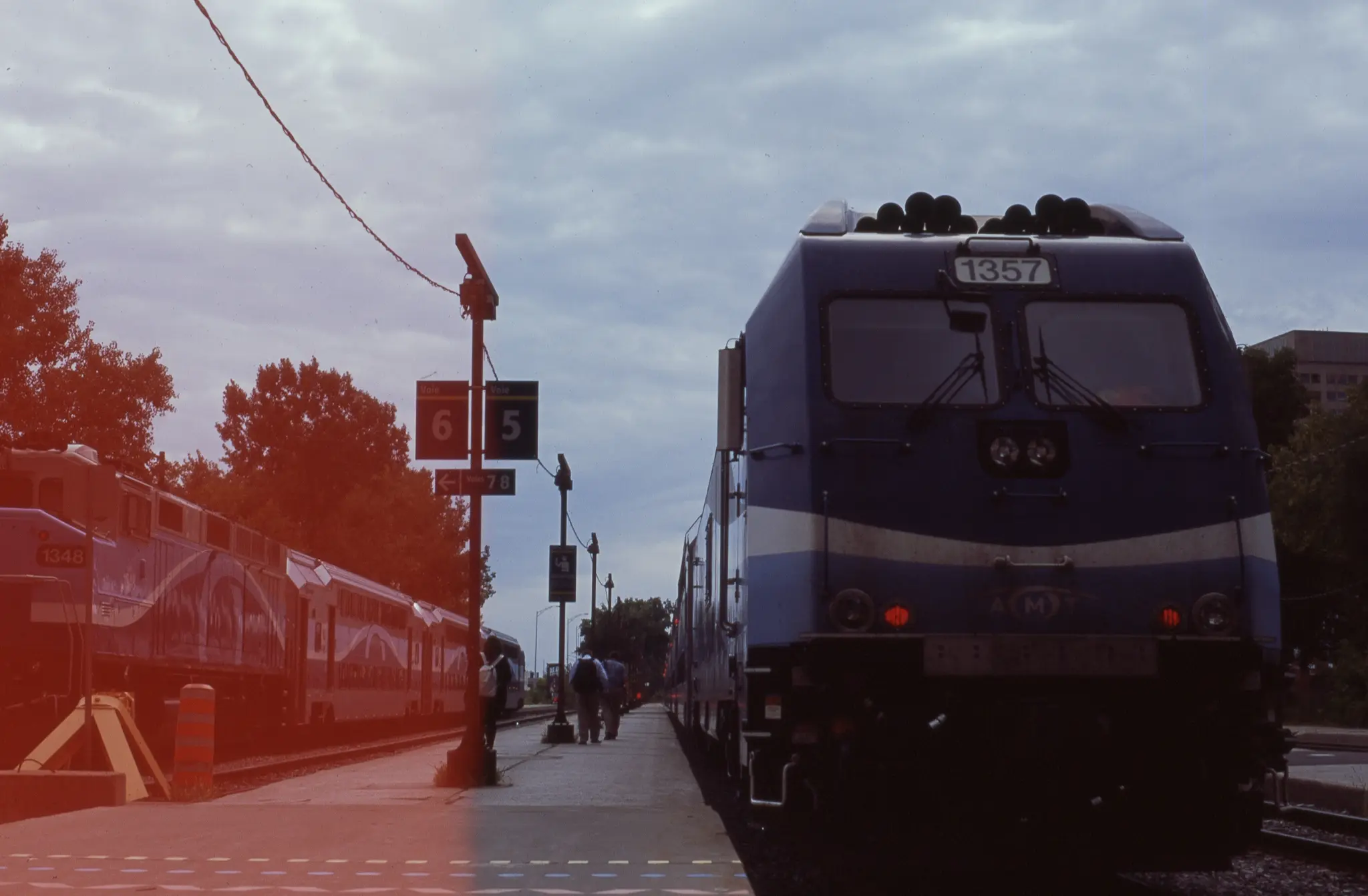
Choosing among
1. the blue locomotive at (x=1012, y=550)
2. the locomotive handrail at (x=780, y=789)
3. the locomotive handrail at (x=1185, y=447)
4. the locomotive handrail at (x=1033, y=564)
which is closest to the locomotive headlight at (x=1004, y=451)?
the blue locomotive at (x=1012, y=550)

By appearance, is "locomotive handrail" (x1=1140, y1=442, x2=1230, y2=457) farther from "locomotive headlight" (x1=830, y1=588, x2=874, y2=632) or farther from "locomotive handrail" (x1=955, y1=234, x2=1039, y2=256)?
"locomotive headlight" (x1=830, y1=588, x2=874, y2=632)

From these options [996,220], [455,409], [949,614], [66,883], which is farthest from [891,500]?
[455,409]

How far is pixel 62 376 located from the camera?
1553 inches

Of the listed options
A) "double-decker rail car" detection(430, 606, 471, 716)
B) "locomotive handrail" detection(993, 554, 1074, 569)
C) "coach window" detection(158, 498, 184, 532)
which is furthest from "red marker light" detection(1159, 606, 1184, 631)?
"double-decker rail car" detection(430, 606, 471, 716)

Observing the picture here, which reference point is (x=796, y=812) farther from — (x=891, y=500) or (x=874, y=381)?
(x=874, y=381)

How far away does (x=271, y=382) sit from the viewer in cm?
6012

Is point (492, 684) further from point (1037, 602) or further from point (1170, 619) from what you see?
point (1170, 619)

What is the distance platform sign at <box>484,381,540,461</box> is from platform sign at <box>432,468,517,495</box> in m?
0.29

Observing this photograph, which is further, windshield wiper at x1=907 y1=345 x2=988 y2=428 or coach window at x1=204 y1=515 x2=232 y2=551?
coach window at x1=204 y1=515 x2=232 y2=551

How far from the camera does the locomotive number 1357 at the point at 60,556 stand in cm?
1692

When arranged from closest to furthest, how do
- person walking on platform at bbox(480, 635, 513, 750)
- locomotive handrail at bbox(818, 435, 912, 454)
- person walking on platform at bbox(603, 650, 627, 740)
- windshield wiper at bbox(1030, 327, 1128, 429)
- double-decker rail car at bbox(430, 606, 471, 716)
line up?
1. locomotive handrail at bbox(818, 435, 912, 454)
2. windshield wiper at bbox(1030, 327, 1128, 429)
3. person walking on platform at bbox(480, 635, 513, 750)
4. person walking on platform at bbox(603, 650, 627, 740)
5. double-decker rail car at bbox(430, 606, 471, 716)

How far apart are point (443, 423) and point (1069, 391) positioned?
8969mm

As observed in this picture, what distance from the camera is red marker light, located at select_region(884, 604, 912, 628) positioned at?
7707 mm

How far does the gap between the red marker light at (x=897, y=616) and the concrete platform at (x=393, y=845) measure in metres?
1.43
